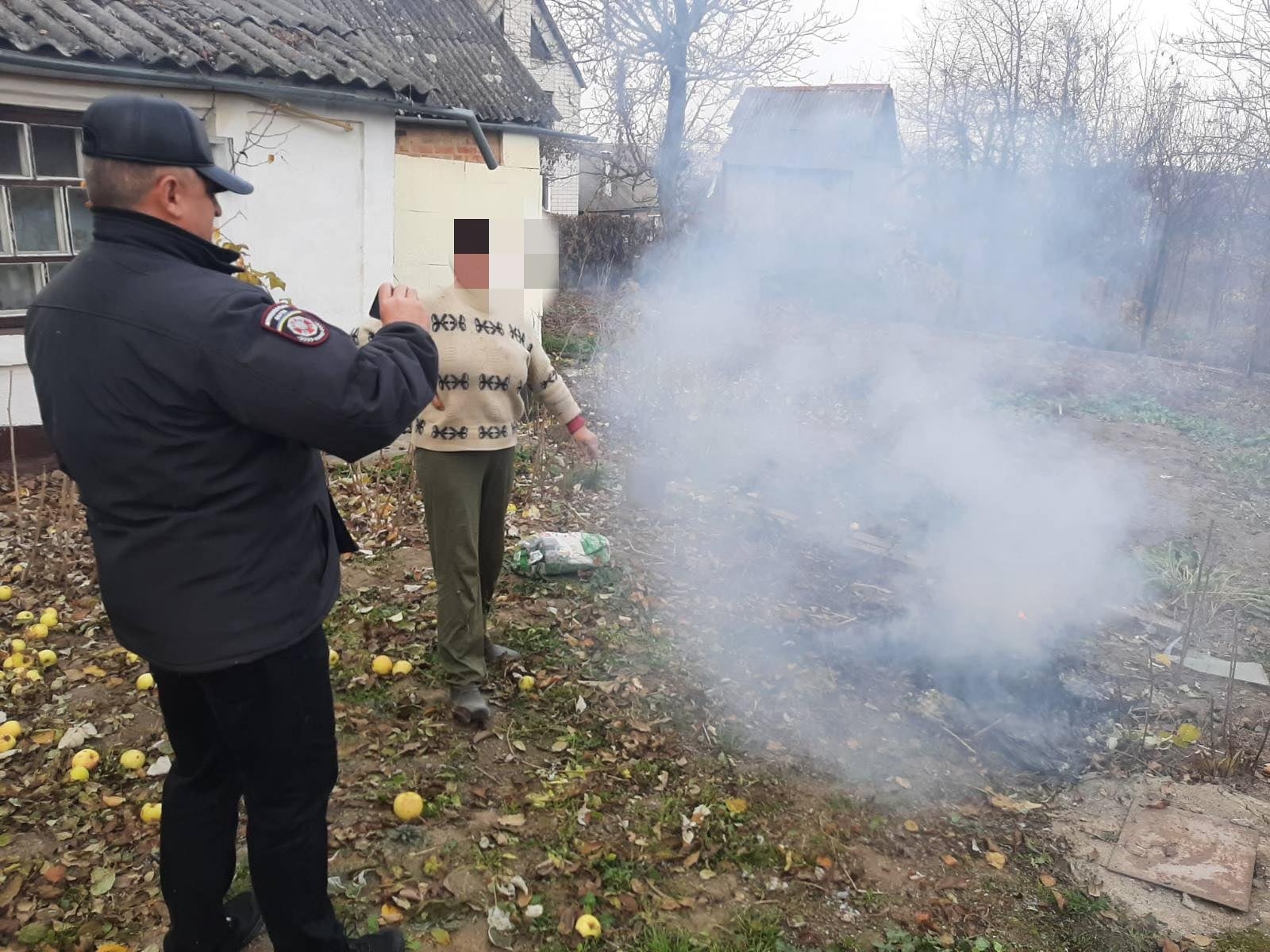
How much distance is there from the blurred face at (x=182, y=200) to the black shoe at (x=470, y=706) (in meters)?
2.30

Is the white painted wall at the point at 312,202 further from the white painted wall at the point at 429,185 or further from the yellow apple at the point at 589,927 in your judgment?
the yellow apple at the point at 589,927

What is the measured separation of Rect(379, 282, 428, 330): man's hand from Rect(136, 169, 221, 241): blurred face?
1.37ft

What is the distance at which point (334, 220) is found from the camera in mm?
7199

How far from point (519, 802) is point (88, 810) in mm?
1574

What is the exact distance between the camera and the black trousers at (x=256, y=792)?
1938 mm

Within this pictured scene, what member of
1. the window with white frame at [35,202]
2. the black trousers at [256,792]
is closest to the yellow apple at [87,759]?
the black trousers at [256,792]

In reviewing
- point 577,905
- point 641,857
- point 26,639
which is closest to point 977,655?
point 641,857

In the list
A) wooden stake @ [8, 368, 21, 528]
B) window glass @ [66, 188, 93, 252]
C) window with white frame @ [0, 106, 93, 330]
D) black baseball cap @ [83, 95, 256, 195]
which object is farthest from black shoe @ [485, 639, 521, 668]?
window glass @ [66, 188, 93, 252]

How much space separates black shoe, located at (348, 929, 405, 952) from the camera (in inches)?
93.5

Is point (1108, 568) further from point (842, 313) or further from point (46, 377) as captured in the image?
point (842, 313)

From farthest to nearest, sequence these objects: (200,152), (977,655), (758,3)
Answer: (758,3)
(977,655)
(200,152)

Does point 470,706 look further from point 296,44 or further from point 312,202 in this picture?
point 296,44

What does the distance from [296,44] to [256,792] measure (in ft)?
23.2

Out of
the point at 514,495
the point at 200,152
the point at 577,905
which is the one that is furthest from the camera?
the point at 514,495
